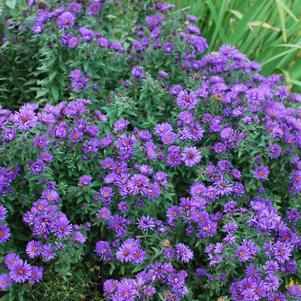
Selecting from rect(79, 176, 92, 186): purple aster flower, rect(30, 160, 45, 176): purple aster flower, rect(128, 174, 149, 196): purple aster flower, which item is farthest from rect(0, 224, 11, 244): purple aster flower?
rect(128, 174, 149, 196): purple aster flower

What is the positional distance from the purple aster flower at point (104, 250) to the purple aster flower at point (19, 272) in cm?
32

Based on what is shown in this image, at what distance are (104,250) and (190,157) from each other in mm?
542

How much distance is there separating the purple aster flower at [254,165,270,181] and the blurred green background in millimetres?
1221

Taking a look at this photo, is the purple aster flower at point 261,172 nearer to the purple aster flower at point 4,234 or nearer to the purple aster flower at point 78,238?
the purple aster flower at point 78,238

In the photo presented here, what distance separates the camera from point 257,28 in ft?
12.6

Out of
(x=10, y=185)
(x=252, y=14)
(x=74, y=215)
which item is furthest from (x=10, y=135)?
(x=252, y=14)

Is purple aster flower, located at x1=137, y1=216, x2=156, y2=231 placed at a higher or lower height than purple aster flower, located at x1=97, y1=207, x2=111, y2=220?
higher

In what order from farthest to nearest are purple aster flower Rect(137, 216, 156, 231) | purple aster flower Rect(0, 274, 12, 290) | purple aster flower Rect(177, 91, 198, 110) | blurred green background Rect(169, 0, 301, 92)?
1. blurred green background Rect(169, 0, 301, 92)
2. purple aster flower Rect(177, 91, 198, 110)
3. purple aster flower Rect(137, 216, 156, 231)
4. purple aster flower Rect(0, 274, 12, 290)

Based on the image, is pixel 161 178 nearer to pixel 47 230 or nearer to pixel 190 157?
pixel 190 157

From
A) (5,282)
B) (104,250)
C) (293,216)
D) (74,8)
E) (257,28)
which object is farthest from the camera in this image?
(257,28)

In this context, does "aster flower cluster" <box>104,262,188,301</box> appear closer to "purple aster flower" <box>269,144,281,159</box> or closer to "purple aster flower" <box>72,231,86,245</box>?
"purple aster flower" <box>72,231,86,245</box>

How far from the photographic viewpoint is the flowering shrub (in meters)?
2.30

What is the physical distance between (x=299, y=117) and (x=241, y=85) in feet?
1.05

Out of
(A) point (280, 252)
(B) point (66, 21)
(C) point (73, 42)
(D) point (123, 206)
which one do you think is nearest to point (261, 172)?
(A) point (280, 252)
